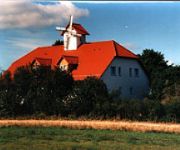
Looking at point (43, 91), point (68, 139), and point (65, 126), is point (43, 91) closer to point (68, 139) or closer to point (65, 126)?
point (65, 126)

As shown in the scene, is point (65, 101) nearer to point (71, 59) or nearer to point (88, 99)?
point (88, 99)

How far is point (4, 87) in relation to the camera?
29078mm

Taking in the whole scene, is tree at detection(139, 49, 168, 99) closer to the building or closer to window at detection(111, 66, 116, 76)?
the building

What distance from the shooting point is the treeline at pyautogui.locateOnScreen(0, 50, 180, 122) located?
2833 cm

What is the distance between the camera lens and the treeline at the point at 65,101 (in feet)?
92.9

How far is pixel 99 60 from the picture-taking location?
132ft

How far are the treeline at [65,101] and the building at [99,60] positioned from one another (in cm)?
682

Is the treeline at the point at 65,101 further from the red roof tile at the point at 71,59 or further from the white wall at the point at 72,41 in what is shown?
the white wall at the point at 72,41

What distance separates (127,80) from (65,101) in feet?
36.6

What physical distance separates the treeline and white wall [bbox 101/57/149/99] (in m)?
6.94

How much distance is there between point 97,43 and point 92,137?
24.2 metres

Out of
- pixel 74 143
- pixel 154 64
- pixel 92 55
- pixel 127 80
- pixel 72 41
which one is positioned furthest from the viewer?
pixel 154 64

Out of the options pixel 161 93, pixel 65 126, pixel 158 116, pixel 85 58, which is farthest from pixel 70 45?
pixel 65 126

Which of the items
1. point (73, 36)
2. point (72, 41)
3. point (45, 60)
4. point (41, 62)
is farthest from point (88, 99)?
point (73, 36)
